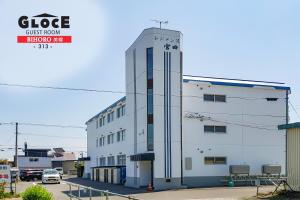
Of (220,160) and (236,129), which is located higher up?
(236,129)

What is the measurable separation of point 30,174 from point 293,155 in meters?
44.2

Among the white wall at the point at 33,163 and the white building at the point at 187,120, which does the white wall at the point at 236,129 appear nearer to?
the white building at the point at 187,120

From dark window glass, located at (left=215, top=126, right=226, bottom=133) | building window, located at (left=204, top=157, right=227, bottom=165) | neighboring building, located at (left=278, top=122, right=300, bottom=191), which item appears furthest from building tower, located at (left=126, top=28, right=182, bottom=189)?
neighboring building, located at (left=278, top=122, right=300, bottom=191)

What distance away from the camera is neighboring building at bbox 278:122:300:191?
79.4 ft

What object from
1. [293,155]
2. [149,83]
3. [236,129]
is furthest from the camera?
[236,129]

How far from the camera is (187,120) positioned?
3941 centimetres

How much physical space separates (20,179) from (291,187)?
45.3m

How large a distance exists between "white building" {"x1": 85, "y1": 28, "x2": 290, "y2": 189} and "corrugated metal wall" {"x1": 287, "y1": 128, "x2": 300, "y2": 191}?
44.6 ft

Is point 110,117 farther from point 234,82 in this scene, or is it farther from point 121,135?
point 234,82

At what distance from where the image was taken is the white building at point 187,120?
Result: 123 feet

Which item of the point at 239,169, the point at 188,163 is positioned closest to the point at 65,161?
the point at 188,163

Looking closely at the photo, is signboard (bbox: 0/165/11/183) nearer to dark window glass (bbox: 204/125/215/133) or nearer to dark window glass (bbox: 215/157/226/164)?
dark window glass (bbox: 204/125/215/133)

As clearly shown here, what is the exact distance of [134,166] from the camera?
40469 millimetres

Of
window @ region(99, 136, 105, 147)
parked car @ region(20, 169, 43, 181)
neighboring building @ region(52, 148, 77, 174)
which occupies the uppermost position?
window @ region(99, 136, 105, 147)
